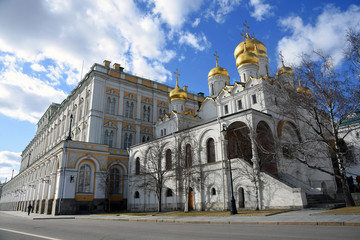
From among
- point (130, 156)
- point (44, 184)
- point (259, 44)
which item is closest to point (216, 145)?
point (130, 156)

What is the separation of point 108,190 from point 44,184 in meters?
9.68

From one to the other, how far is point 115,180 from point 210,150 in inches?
596

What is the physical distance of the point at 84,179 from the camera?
30.1m

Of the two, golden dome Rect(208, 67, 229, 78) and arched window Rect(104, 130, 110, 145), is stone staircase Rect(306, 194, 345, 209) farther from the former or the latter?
arched window Rect(104, 130, 110, 145)

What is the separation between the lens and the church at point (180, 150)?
836 inches

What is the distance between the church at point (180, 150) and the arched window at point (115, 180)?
0.13 metres

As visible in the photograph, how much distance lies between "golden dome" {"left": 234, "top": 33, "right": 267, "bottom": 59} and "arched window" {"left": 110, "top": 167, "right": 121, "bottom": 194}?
21.4 metres

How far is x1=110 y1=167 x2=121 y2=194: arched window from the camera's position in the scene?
110 ft

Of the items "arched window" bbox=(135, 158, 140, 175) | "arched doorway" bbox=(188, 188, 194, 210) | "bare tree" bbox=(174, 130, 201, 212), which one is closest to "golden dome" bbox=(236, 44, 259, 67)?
"bare tree" bbox=(174, 130, 201, 212)

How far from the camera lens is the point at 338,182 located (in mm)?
30906

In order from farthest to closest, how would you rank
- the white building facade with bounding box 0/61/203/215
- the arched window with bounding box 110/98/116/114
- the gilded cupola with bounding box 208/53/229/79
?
1. the arched window with bounding box 110/98/116/114
2. the gilded cupola with bounding box 208/53/229/79
3. the white building facade with bounding box 0/61/203/215

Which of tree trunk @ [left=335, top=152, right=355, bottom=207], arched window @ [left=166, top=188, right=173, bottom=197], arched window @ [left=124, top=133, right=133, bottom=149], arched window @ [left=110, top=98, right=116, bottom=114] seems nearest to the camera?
tree trunk @ [left=335, top=152, right=355, bottom=207]

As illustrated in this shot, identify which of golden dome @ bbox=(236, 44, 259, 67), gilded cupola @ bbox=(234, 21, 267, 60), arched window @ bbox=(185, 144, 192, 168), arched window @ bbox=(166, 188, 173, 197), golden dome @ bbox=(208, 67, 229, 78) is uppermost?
gilded cupola @ bbox=(234, 21, 267, 60)

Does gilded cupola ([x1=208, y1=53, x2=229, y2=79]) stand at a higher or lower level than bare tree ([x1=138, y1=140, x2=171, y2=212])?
higher
